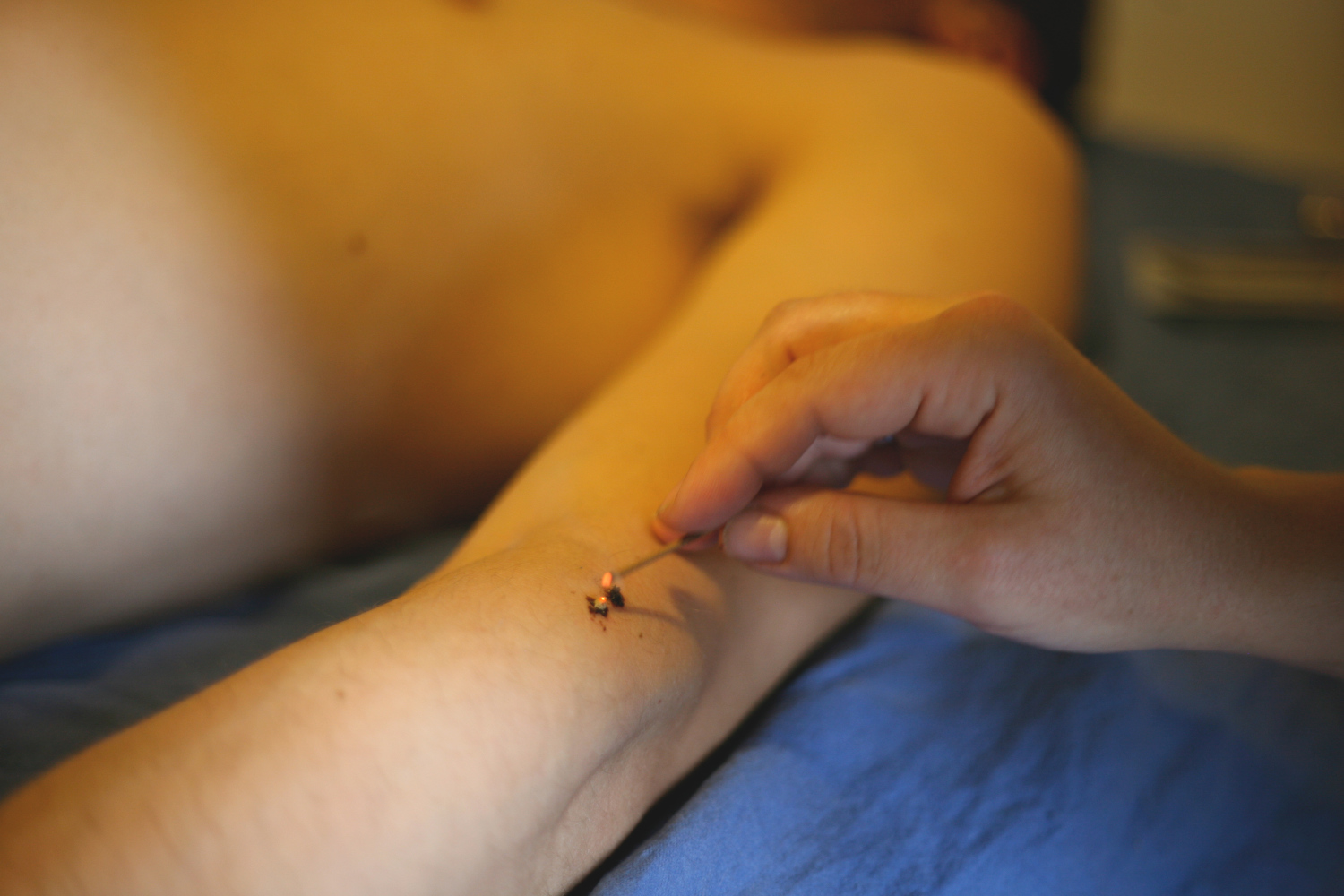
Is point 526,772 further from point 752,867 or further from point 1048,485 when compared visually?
point 1048,485

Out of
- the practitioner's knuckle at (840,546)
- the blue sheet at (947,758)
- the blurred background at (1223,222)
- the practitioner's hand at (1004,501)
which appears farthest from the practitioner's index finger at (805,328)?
the blurred background at (1223,222)

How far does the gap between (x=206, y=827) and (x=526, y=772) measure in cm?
15

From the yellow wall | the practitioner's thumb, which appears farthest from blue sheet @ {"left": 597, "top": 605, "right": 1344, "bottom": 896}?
the yellow wall

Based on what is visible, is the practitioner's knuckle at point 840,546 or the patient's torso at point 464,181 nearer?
the practitioner's knuckle at point 840,546

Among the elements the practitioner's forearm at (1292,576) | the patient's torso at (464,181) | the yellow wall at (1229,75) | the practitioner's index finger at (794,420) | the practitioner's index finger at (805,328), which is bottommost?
the practitioner's forearm at (1292,576)

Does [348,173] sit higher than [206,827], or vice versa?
[348,173]

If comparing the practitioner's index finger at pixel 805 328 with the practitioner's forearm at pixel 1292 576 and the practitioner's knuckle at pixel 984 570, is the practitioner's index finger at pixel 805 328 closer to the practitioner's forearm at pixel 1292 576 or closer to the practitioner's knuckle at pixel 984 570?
the practitioner's knuckle at pixel 984 570

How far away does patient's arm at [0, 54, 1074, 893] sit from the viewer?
372 millimetres

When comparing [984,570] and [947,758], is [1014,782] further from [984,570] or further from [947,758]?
[984,570]

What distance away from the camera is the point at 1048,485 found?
0.52m

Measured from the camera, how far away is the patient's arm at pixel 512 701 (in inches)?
14.6

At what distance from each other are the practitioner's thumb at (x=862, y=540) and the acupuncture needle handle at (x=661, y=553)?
1.2 inches

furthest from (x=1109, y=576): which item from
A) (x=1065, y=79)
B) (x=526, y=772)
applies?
(x=1065, y=79)

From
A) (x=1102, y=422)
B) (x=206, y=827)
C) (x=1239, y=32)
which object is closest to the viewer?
(x=206, y=827)
